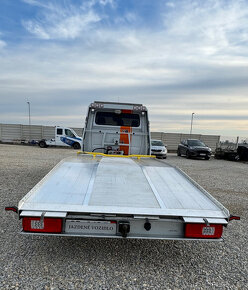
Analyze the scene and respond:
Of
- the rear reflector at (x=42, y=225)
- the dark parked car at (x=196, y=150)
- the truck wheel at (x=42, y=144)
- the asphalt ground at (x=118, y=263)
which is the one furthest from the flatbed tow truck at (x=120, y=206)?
the truck wheel at (x=42, y=144)

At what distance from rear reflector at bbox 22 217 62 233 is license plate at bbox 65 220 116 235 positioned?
0.35ft

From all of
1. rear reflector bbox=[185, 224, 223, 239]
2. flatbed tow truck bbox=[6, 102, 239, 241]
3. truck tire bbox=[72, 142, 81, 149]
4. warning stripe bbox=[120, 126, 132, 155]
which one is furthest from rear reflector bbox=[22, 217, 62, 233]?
truck tire bbox=[72, 142, 81, 149]

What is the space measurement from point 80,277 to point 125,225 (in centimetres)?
77

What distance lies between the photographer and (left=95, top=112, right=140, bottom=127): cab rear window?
641cm

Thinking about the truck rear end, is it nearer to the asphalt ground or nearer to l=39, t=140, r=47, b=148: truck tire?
the asphalt ground

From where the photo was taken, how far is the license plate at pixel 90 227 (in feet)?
7.85

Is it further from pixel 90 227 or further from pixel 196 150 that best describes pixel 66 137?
pixel 90 227

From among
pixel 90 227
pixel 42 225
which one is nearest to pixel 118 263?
pixel 90 227

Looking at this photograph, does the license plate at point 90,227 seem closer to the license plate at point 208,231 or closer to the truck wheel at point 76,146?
the license plate at point 208,231

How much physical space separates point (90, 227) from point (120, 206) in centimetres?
40

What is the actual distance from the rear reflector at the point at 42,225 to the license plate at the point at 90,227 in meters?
0.11

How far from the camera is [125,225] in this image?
2373 millimetres

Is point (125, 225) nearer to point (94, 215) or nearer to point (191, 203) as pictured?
point (94, 215)

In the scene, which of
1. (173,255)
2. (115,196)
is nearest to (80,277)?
(115,196)
